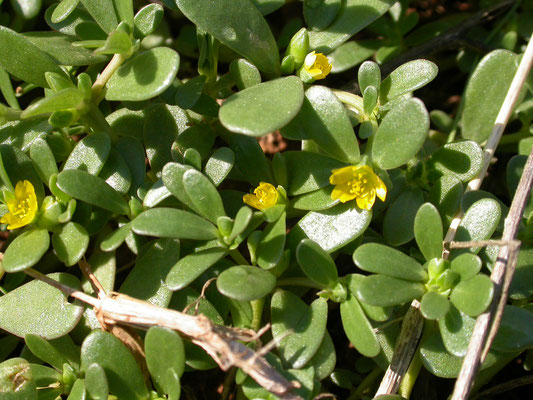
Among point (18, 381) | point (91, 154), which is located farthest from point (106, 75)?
point (18, 381)

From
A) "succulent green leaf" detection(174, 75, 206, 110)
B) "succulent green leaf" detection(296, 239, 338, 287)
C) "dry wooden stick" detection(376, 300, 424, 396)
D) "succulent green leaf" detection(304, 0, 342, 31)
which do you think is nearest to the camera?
"succulent green leaf" detection(296, 239, 338, 287)

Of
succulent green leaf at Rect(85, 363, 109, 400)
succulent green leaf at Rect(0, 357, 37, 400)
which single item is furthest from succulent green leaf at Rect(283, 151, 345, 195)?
succulent green leaf at Rect(0, 357, 37, 400)

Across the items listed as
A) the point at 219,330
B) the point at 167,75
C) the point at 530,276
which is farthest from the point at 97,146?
the point at 530,276

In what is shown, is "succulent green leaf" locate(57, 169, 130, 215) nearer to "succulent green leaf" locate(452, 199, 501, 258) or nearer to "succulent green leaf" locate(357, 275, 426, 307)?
"succulent green leaf" locate(357, 275, 426, 307)

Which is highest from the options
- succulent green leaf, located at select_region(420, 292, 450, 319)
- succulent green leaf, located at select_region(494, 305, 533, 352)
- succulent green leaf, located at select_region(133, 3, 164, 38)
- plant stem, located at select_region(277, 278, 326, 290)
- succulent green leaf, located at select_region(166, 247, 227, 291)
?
succulent green leaf, located at select_region(133, 3, 164, 38)

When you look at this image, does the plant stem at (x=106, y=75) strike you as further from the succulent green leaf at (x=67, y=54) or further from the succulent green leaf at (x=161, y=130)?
the succulent green leaf at (x=161, y=130)
